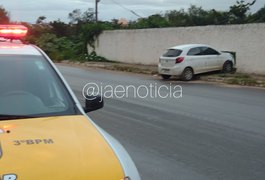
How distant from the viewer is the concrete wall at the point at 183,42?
23828 millimetres

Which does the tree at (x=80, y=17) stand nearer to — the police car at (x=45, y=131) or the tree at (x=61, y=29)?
the tree at (x=61, y=29)

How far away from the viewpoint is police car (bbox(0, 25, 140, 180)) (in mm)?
3072

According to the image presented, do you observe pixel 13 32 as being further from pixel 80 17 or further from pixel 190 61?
pixel 80 17

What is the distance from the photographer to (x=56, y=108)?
14.1ft

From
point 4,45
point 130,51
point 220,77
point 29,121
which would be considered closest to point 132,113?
point 4,45

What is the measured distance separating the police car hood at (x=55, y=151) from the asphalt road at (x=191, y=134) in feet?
8.25

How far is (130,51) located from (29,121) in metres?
30.4

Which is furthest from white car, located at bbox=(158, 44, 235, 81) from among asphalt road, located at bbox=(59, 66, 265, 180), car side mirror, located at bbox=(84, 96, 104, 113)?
car side mirror, located at bbox=(84, 96, 104, 113)

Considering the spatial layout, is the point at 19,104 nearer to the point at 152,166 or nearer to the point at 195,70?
the point at 152,166

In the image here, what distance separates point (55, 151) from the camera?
3.28 m

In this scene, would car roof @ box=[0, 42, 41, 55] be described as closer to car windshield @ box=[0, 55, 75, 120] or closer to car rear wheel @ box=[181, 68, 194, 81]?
car windshield @ box=[0, 55, 75, 120]

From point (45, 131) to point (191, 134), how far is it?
18.0 feet

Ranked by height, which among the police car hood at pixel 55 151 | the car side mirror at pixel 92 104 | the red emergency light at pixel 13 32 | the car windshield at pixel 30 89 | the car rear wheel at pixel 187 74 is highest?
the red emergency light at pixel 13 32

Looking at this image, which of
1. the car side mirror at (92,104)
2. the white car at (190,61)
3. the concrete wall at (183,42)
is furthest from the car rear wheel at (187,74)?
the car side mirror at (92,104)
